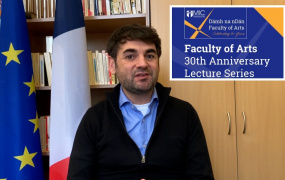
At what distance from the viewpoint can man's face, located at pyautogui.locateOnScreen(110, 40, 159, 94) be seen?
4.99ft

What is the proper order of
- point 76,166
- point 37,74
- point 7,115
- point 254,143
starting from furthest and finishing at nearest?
point 37,74, point 254,143, point 7,115, point 76,166

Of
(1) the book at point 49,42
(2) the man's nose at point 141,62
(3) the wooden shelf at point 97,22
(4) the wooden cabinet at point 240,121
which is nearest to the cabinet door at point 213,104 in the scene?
(4) the wooden cabinet at point 240,121

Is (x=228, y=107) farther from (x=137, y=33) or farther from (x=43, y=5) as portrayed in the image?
(x=43, y=5)

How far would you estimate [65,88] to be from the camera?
1890 mm

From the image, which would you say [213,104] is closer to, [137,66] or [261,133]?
[261,133]

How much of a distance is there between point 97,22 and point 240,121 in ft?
3.73

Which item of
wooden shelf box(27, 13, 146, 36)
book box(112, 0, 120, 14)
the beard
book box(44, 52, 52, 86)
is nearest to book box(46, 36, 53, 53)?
wooden shelf box(27, 13, 146, 36)

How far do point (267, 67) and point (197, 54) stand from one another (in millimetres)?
445

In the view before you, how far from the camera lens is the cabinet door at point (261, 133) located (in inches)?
78.3

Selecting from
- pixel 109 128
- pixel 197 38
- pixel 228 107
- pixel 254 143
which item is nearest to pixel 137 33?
pixel 109 128

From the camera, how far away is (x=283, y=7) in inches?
79.6
